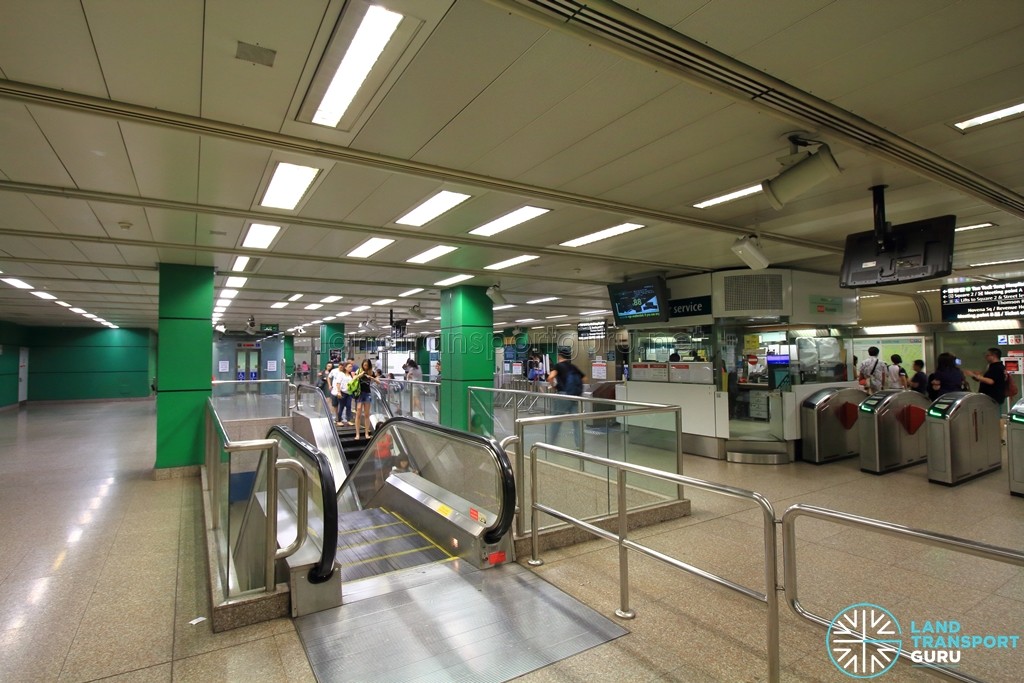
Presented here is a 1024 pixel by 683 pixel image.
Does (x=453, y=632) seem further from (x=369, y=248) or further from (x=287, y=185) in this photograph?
(x=369, y=248)

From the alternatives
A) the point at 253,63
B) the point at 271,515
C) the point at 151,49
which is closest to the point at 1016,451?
the point at 271,515

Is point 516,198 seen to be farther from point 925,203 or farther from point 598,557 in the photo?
point 925,203

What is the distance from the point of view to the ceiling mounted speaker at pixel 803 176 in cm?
354

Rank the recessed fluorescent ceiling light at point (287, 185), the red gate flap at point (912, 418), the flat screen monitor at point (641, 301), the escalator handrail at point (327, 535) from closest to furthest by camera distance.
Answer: the escalator handrail at point (327, 535)
the recessed fluorescent ceiling light at point (287, 185)
the red gate flap at point (912, 418)
the flat screen monitor at point (641, 301)

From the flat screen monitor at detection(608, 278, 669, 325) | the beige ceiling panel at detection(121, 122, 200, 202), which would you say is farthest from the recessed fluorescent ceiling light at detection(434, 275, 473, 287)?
the beige ceiling panel at detection(121, 122, 200, 202)

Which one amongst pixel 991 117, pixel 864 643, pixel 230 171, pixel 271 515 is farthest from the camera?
pixel 230 171

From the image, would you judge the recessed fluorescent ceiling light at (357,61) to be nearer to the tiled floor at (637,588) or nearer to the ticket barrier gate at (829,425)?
the tiled floor at (637,588)

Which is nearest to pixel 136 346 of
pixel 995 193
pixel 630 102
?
pixel 630 102

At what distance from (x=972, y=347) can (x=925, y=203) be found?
997 centimetres

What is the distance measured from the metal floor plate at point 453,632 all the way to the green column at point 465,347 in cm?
654

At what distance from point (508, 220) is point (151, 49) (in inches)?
144

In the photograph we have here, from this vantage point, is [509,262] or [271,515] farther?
[509,262]

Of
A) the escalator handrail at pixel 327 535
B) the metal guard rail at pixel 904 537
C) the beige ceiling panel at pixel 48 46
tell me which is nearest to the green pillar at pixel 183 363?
the escalator handrail at pixel 327 535

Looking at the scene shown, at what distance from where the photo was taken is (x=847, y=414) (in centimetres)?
829
